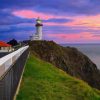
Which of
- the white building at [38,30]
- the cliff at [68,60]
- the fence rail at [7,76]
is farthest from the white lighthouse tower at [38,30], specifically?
the fence rail at [7,76]

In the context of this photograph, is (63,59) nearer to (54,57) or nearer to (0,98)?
(54,57)

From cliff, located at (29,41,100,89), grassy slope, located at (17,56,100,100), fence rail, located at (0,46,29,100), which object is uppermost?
fence rail, located at (0,46,29,100)

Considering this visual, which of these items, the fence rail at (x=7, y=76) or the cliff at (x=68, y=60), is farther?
the cliff at (x=68, y=60)

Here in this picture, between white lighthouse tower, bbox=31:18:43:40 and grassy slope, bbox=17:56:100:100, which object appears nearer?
grassy slope, bbox=17:56:100:100

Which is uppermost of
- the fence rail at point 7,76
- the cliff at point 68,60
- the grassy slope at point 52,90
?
the fence rail at point 7,76

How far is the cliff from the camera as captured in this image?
250 ft

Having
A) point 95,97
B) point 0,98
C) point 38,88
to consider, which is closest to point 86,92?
point 95,97

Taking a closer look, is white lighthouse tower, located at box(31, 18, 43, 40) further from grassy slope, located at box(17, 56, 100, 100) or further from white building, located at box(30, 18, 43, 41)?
grassy slope, located at box(17, 56, 100, 100)

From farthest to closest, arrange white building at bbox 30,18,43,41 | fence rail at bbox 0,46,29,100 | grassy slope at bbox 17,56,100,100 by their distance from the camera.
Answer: white building at bbox 30,18,43,41 → grassy slope at bbox 17,56,100,100 → fence rail at bbox 0,46,29,100

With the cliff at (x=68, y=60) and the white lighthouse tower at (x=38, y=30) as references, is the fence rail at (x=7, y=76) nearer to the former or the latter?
the cliff at (x=68, y=60)

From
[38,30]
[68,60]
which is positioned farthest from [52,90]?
[38,30]

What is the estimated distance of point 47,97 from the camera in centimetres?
1828

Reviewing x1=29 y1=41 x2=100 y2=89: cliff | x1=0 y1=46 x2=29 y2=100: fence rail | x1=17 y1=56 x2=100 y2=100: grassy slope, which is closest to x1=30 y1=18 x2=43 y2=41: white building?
x1=29 y1=41 x2=100 y2=89: cliff

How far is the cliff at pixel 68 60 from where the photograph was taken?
7606 centimetres
